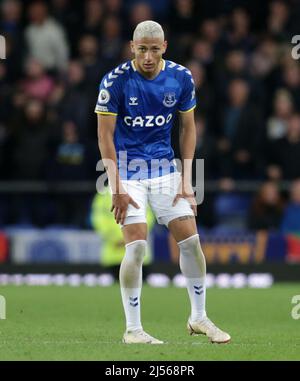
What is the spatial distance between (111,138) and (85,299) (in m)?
5.76

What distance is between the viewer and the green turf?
842cm

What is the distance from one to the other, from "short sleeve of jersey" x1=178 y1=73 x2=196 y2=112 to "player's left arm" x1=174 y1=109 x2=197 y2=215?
42 mm

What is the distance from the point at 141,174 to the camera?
9211 mm

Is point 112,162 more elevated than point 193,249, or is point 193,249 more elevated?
point 112,162

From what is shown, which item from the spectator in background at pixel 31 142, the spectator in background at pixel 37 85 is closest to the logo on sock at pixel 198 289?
the spectator in background at pixel 31 142

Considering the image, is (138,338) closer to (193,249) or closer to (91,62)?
(193,249)

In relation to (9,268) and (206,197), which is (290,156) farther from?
(9,268)

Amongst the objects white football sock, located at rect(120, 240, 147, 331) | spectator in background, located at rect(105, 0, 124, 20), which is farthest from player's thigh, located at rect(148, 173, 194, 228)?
spectator in background, located at rect(105, 0, 124, 20)

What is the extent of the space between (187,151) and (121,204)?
2.46ft

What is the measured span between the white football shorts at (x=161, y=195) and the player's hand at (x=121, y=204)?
0.09 m

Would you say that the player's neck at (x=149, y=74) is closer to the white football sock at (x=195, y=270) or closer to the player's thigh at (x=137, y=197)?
the player's thigh at (x=137, y=197)

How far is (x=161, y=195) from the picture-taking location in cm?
925

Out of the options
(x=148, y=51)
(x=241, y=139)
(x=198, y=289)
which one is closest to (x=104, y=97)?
(x=148, y=51)
